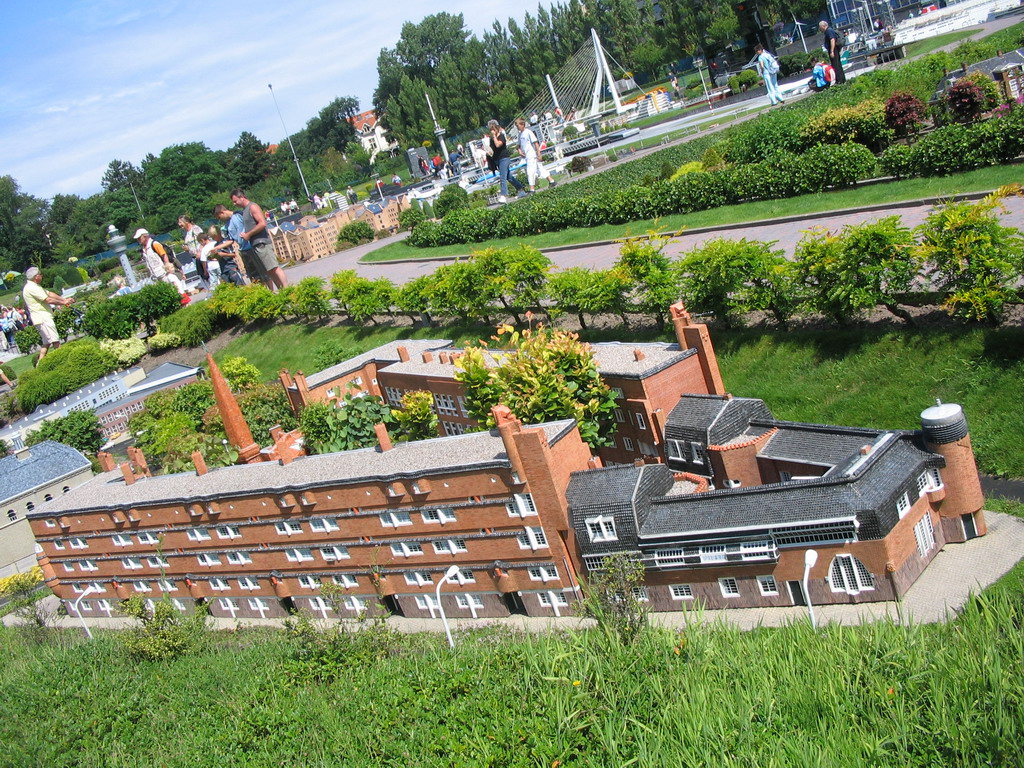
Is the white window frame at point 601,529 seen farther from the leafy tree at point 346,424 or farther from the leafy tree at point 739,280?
the leafy tree at point 346,424

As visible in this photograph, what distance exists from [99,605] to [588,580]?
72.8 feet

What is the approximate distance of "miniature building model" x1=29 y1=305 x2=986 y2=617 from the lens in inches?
849

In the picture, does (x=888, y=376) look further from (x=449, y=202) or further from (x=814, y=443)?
(x=449, y=202)

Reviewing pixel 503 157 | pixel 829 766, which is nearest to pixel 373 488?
pixel 829 766

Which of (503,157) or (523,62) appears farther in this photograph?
(523,62)

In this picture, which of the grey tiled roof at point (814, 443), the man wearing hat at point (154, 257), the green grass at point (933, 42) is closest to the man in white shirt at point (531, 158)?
the green grass at point (933, 42)

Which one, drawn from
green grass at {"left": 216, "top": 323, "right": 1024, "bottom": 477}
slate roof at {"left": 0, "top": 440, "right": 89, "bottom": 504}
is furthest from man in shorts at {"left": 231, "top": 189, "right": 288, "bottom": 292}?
green grass at {"left": 216, "top": 323, "right": 1024, "bottom": 477}

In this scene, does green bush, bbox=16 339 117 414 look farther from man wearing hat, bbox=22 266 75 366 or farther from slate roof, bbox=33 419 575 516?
slate roof, bbox=33 419 575 516

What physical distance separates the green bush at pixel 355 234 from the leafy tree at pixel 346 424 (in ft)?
142

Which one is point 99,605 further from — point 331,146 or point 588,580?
point 331,146

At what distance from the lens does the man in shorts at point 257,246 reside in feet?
158

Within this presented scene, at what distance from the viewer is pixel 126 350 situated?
64.4m

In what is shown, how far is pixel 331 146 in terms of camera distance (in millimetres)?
161250

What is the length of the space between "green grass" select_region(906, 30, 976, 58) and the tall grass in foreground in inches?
2076
